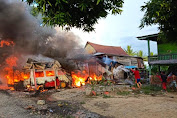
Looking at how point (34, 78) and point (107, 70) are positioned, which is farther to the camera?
point (107, 70)

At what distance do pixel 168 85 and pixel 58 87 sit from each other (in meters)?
9.06

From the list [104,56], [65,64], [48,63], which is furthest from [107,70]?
[48,63]

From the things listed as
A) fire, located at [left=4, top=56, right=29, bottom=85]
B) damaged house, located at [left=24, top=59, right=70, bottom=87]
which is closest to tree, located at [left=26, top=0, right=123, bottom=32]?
damaged house, located at [left=24, top=59, right=70, bottom=87]

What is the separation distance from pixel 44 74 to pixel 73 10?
30.9 feet

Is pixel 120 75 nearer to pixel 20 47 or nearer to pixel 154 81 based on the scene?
pixel 154 81

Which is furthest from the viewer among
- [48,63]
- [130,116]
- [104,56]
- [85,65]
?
[104,56]

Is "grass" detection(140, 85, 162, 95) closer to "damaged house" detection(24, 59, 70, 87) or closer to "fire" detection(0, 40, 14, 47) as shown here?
"damaged house" detection(24, 59, 70, 87)

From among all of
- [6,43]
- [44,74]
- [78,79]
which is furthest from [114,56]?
[6,43]

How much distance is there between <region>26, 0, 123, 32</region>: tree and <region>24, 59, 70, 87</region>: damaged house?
28.1ft

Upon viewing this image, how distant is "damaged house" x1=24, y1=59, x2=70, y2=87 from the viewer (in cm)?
1195

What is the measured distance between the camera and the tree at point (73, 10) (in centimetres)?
341

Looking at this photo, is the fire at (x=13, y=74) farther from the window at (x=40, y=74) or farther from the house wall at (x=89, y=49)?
the house wall at (x=89, y=49)

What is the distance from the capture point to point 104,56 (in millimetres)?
20734

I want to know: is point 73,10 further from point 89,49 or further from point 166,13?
point 89,49
